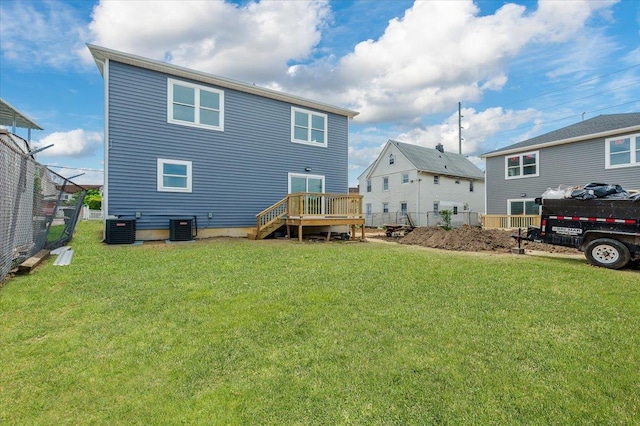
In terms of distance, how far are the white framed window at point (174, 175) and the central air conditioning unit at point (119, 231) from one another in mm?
1784

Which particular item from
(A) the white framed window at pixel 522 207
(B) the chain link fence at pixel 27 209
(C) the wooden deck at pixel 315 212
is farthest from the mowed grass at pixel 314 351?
(A) the white framed window at pixel 522 207

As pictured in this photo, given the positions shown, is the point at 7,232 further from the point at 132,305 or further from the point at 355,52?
the point at 355,52

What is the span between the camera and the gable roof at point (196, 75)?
1028cm

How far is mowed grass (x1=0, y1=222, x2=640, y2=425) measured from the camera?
201 cm

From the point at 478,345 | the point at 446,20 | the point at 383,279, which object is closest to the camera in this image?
the point at 478,345

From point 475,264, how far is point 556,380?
5.02 metres

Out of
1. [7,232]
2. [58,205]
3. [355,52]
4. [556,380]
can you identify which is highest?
[355,52]

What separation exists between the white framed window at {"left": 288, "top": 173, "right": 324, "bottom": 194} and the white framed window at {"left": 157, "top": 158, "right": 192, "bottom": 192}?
4.35 m

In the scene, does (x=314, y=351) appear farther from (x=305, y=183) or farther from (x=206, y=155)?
(x=305, y=183)

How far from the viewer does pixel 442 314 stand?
372cm

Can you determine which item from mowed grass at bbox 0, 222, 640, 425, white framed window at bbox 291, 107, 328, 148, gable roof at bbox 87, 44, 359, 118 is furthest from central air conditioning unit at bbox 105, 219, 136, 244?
white framed window at bbox 291, 107, 328, 148

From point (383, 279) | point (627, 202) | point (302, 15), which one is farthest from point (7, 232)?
point (627, 202)

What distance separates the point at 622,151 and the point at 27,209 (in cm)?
2320

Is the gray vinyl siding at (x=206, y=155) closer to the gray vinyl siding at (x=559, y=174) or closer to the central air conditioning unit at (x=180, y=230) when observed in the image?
the central air conditioning unit at (x=180, y=230)
